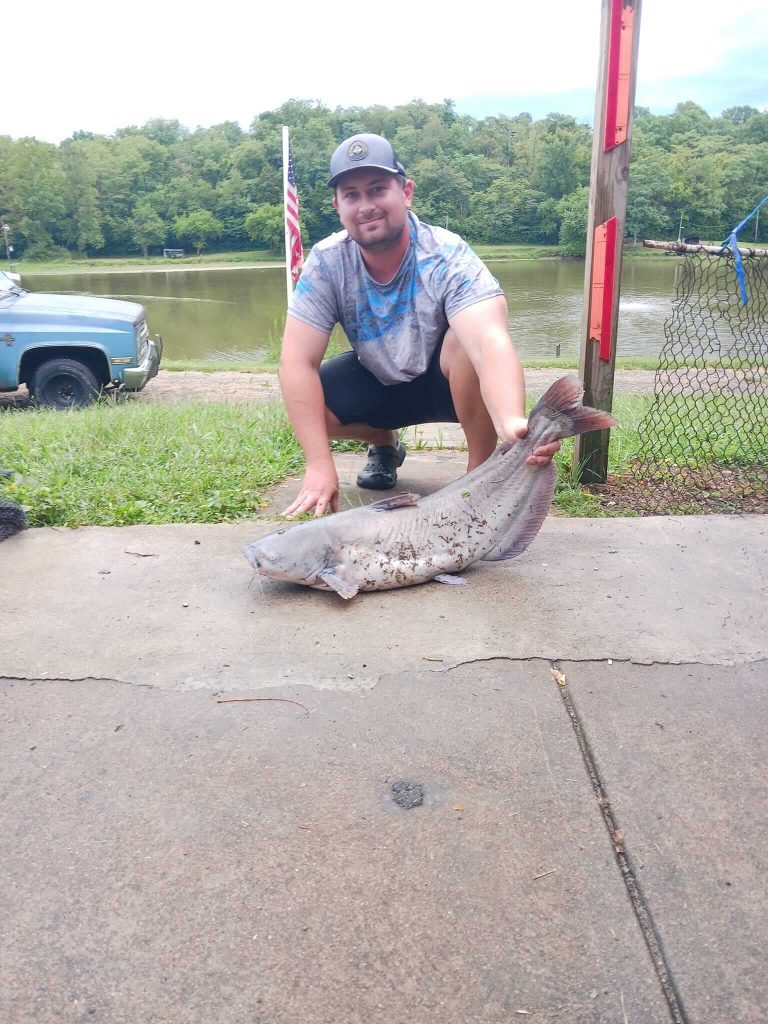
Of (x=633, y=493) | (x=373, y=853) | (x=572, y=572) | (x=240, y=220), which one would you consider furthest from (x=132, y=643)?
(x=240, y=220)

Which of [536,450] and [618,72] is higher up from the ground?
[618,72]

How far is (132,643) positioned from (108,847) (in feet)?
2.87

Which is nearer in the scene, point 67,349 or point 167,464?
point 167,464

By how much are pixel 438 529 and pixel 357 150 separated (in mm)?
1521

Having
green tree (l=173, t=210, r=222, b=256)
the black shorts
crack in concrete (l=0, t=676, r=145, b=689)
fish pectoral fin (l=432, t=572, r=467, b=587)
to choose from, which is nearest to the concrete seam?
fish pectoral fin (l=432, t=572, r=467, b=587)

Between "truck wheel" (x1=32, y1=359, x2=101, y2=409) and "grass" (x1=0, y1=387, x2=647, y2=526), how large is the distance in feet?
12.3

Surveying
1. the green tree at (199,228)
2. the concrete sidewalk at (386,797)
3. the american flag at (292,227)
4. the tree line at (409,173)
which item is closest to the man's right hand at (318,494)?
the concrete sidewalk at (386,797)

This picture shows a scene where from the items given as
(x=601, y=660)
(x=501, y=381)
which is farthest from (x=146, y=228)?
(x=601, y=660)

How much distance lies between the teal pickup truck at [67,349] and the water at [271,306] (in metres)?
2.51

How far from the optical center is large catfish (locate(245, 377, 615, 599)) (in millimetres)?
2812

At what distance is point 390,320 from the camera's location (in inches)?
138

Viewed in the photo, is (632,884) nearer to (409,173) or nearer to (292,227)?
(292,227)

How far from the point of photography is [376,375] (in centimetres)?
375

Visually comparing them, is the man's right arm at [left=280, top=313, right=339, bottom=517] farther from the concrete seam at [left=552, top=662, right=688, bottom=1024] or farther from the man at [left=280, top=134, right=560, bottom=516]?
the concrete seam at [left=552, top=662, right=688, bottom=1024]
